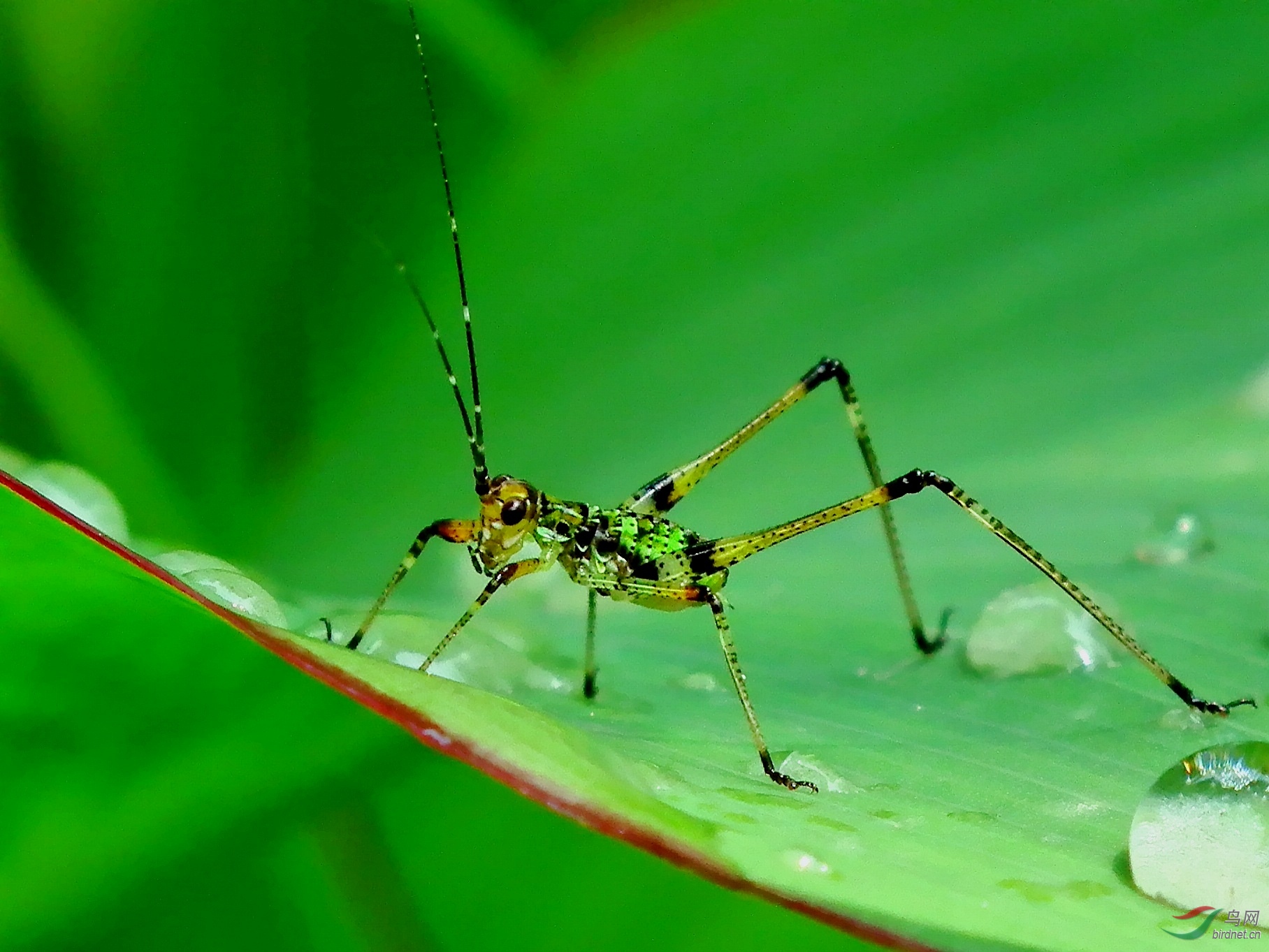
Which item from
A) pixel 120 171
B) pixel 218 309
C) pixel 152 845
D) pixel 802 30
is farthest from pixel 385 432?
pixel 152 845

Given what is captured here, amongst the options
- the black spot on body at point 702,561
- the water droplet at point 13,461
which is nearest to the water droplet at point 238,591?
the water droplet at point 13,461

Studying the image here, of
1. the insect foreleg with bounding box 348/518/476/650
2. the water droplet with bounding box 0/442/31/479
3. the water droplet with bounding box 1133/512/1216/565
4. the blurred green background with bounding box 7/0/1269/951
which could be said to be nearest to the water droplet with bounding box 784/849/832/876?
the insect foreleg with bounding box 348/518/476/650

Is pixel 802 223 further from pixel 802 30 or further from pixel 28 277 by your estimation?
pixel 28 277

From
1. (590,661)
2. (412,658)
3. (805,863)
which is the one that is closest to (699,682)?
(590,661)

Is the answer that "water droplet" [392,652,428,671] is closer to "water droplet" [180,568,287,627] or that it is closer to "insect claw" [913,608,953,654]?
"water droplet" [180,568,287,627]

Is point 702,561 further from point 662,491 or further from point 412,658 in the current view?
point 412,658
